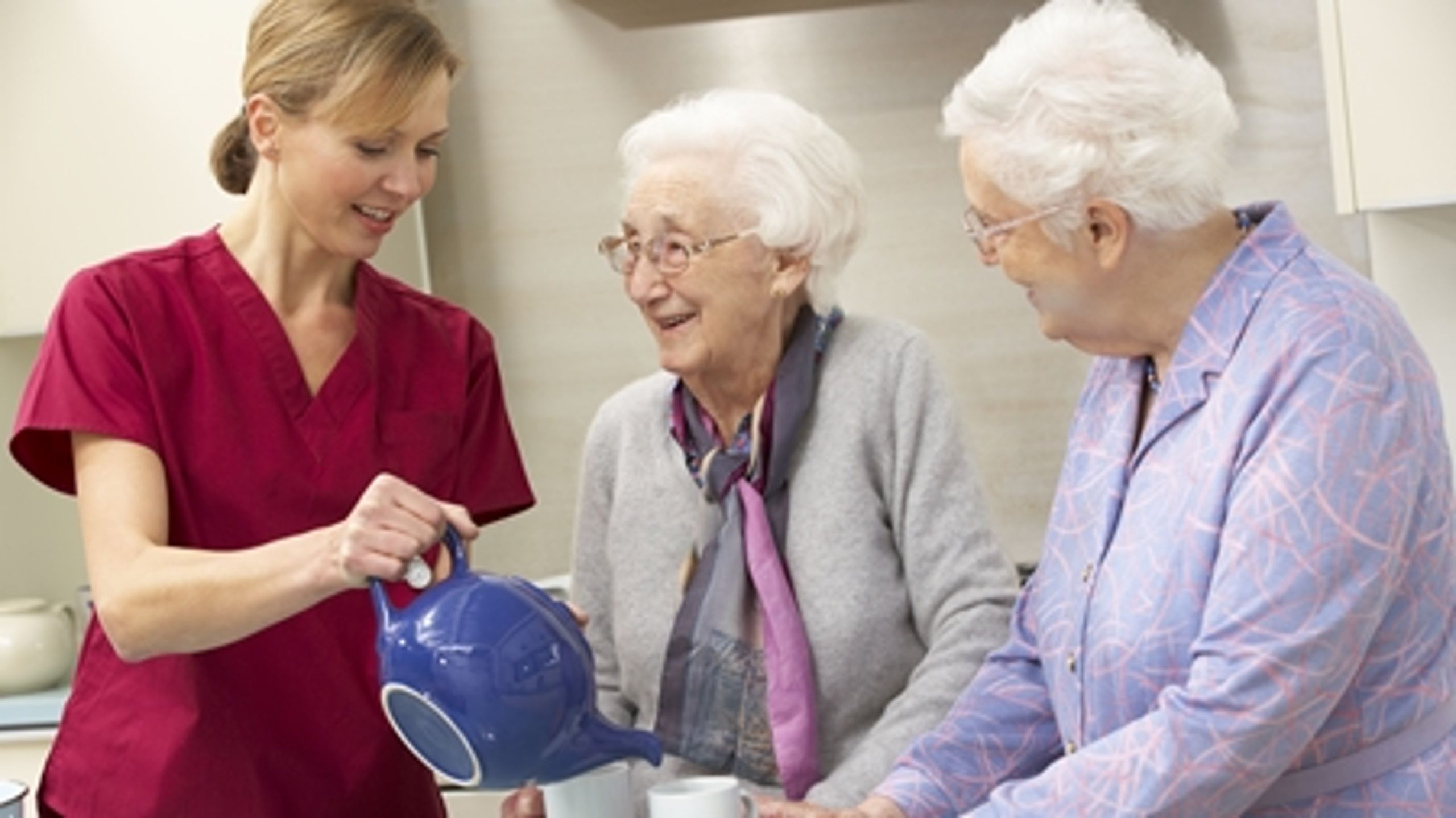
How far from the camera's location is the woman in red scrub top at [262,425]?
1491 millimetres

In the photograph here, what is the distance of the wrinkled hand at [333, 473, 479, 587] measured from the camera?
1.25 meters

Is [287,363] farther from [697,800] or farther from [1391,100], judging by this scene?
[1391,100]

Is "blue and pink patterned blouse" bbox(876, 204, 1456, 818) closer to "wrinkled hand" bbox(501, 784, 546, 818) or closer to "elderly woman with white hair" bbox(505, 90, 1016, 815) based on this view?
"elderly woman with white hair" bbox(505, 90, 1016, 815)

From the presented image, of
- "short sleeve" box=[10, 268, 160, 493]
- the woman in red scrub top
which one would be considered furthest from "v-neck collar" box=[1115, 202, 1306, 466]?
"short sleeve" box=[10, 268, 160, 493]

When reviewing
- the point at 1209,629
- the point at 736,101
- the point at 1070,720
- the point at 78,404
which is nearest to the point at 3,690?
the point at 78,404

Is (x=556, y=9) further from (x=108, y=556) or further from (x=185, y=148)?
(x=108, y=556)

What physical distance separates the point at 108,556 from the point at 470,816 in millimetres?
554

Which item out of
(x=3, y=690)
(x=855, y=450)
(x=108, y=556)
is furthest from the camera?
(x=3, y=690)

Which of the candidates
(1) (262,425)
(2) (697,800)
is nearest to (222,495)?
(1) (262,425)

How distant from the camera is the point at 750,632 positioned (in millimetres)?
1680

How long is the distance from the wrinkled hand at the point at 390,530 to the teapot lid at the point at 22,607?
1629mm

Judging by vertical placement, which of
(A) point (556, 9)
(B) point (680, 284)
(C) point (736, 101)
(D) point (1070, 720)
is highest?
(A) point (556, 9)

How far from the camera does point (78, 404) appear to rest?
1.46 m

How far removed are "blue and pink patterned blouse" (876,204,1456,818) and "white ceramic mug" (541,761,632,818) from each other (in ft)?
0.79
